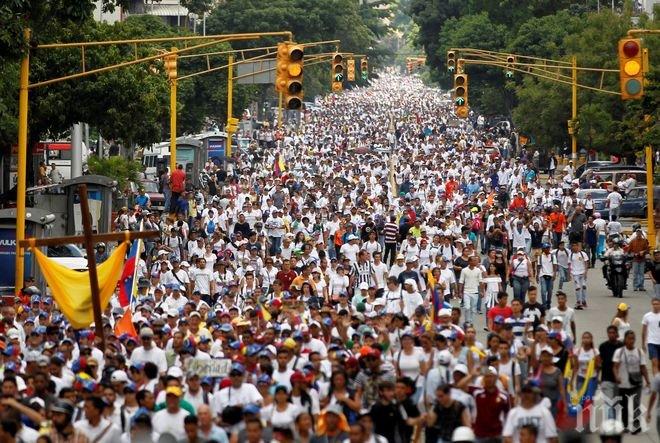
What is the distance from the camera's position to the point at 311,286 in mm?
25953

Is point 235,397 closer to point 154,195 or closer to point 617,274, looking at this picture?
point 617,274

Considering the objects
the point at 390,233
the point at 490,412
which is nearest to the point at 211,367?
the point at 490,412

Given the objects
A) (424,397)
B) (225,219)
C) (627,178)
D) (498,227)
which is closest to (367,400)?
(424,397)

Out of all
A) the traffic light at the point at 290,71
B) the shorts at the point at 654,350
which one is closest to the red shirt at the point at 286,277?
the traffic light at the point at 290,71

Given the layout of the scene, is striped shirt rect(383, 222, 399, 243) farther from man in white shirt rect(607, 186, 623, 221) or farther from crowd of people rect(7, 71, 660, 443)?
man in white shirt rect(607, 186, 623, 221)

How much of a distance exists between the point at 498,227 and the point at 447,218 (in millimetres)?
1780

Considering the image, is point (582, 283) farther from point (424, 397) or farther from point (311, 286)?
point (424, 397)

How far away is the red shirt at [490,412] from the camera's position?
49.4 ft

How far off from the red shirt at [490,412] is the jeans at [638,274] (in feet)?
60.5

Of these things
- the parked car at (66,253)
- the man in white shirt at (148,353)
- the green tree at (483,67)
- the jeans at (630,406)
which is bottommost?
the jeans at (630,406)

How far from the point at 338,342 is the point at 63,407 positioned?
439 centimetres

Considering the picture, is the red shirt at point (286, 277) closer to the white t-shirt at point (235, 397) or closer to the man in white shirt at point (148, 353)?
the man in white shirt at point (148, 353)

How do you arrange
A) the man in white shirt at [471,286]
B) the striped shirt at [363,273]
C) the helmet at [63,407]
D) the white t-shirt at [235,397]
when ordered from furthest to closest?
the striped shirt at [363,273]
the man in white shirt at [471,286]
the white t-shirt at [235,397]
the helmet at [63,407]

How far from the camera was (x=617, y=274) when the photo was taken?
32.3 m
